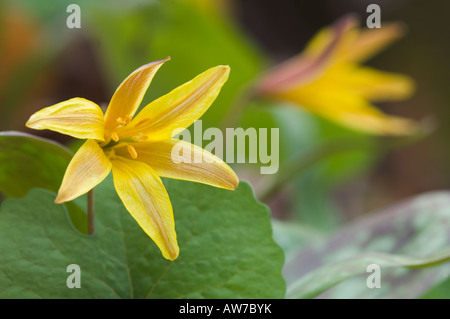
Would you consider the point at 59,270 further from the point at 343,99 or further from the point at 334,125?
the point at 334,125

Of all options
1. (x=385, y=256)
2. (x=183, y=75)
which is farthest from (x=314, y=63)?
(x=183, y=75)

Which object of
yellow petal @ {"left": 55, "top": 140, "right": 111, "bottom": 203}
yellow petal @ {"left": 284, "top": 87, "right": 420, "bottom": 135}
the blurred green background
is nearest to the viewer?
yellow petal @ {"left": 55, "top": 140, "right": 111, "bottom": 203}

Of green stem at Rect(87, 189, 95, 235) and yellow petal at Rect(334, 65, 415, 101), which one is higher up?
yellow petal at Rect(334, 65, 415, 101)

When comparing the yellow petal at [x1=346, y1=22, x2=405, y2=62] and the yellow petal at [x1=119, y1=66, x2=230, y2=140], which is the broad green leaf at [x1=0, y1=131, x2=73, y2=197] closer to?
the yellow petal at [x1=119, y1=66, x2=230, y2=140]

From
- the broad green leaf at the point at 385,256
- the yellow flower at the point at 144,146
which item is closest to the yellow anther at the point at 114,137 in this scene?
the yellow flower at the point at 144,146

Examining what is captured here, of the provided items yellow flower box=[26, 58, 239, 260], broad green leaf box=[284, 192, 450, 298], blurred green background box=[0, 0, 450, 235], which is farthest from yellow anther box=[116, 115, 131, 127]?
blurred green background box=[0, 0, 450, 235]

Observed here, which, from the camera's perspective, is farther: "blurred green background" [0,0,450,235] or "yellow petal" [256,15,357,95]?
"blurred green background" [0,0,450,235]

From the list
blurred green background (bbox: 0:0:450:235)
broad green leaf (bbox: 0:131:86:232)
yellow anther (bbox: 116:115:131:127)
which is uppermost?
blurred green background (bbox: 0:0:450:235)

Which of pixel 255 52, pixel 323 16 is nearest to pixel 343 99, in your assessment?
pixel 255 52

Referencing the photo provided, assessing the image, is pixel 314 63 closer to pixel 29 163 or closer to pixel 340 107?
pixel 340 107
